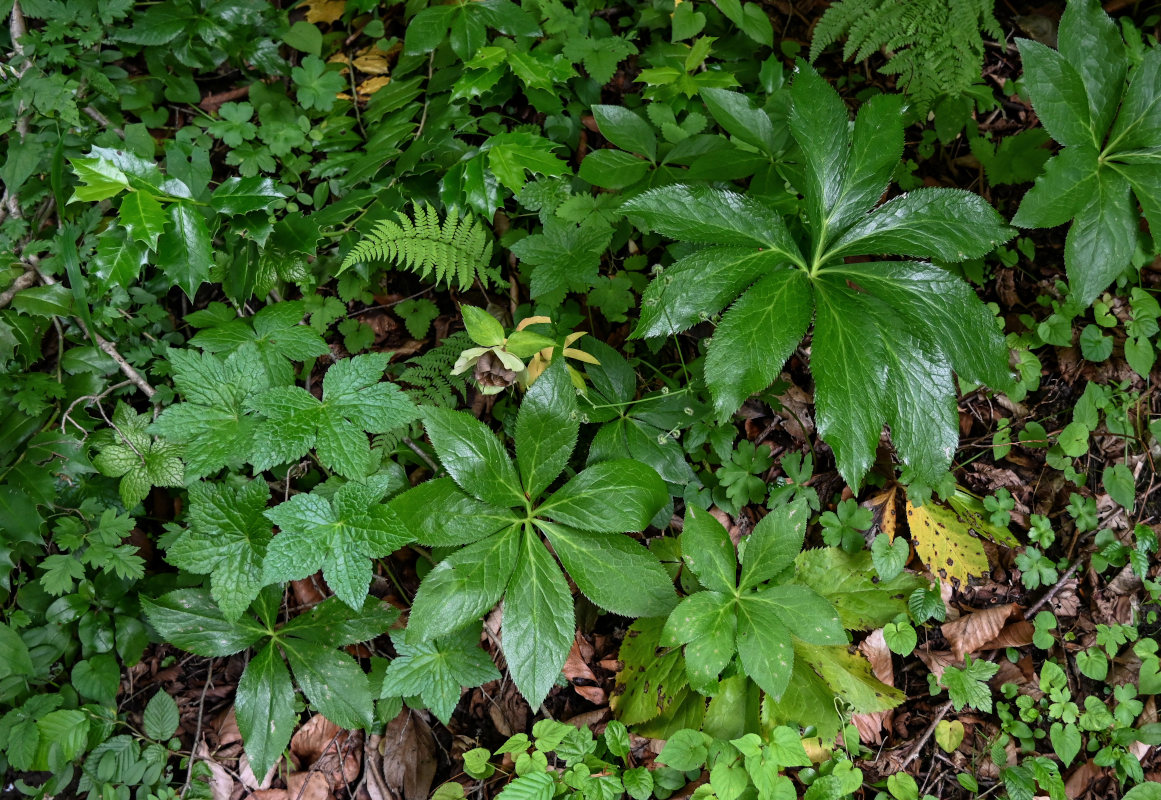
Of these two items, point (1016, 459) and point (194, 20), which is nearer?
point (1016, 459)

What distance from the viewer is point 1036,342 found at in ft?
8.98

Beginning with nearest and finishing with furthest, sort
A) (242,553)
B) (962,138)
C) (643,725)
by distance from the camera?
(242,553) → (643,725) → (962,138)

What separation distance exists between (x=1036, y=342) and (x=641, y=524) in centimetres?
184

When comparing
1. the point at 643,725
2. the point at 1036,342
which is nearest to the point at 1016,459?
the point at 1036,342

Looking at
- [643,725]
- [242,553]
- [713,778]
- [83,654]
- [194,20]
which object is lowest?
[83,654]

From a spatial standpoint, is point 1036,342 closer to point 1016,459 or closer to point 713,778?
point 1016,459

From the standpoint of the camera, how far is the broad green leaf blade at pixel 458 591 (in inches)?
79.5

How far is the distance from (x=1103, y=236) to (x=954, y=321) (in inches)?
26.9

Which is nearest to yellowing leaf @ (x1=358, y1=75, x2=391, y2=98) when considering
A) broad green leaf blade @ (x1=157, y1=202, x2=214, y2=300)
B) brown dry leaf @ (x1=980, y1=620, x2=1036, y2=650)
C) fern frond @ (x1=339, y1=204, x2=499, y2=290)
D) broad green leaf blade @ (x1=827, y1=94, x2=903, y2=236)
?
fern frond @ (x1=339, y1=204, x2=499, y2=290)

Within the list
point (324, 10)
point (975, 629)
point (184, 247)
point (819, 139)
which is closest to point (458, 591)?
point (184, 247)

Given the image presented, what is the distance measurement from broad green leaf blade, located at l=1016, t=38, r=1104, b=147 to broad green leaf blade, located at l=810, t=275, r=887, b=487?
0.98 m

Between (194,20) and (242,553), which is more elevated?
(194,20)

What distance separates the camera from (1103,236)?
2.15 metres

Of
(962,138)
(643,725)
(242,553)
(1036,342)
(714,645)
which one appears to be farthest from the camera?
(962,138)
